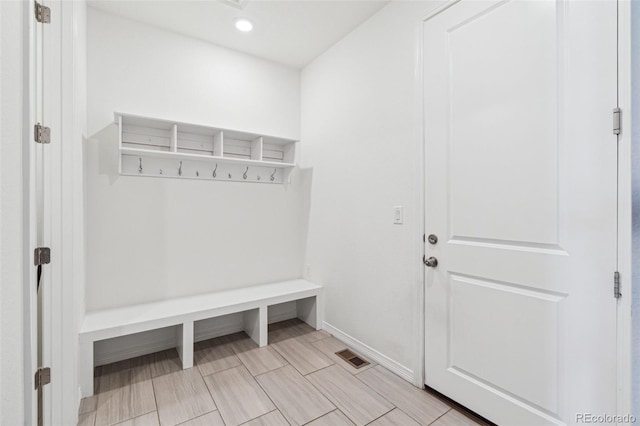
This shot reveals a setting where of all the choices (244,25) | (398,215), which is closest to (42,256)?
(398,215)

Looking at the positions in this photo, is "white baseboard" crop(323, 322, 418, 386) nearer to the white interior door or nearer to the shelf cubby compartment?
the white interior door

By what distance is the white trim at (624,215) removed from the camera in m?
1.14

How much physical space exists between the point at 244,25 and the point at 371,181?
1.66 metres

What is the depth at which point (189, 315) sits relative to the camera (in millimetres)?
2191

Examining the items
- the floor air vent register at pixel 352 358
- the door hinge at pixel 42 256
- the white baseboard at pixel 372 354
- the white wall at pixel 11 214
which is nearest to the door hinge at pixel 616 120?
the white baseboard at pixel 372 354

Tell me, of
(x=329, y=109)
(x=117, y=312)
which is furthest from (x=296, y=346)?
(x=329, y=109)

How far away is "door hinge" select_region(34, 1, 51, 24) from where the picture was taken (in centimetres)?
136

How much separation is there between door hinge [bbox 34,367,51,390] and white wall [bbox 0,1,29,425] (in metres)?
0.30

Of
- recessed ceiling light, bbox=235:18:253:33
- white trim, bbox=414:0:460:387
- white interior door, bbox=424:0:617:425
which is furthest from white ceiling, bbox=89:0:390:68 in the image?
white interior door, bbox=424:0:617:425

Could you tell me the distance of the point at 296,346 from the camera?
2.54 metres

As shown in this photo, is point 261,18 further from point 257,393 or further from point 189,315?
point 257,393

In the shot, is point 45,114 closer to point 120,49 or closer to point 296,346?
point 120,49

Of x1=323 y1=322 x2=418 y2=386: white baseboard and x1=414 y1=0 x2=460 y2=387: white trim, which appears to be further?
x1=323 y1=322 x2=418 y2=386: white baseboard

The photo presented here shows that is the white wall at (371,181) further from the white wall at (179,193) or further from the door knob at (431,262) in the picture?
the white wall at (179,193)
